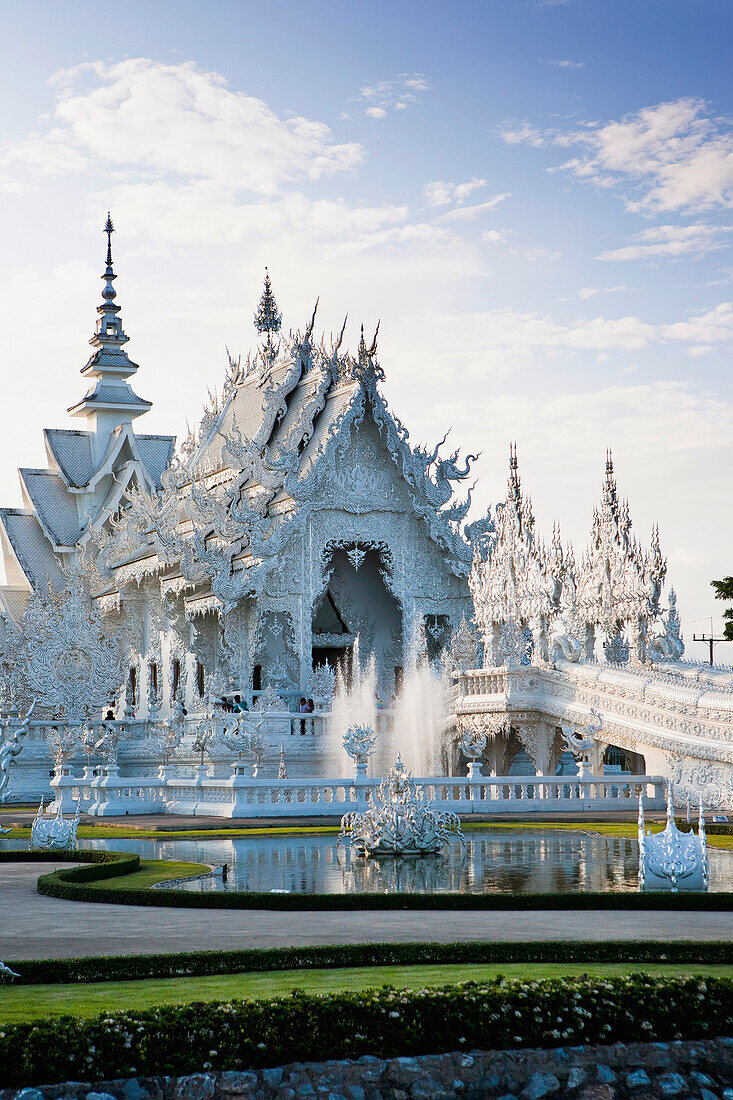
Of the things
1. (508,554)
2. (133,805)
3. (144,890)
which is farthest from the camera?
(508,554)

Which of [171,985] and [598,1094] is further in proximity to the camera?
[171,985]

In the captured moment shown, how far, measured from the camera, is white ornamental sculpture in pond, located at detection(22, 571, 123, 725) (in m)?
39.0

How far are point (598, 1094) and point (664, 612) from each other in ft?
67.8

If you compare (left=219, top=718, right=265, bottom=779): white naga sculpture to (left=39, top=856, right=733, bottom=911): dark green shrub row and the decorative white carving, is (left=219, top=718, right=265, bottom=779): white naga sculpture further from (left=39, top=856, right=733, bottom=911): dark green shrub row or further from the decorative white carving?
(left=39, top=856, right=733, bottom=911): dark green shrub row

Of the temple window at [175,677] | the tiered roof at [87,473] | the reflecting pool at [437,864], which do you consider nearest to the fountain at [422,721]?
the temple window at [175,677]

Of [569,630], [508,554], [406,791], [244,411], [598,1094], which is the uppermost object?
[244,411]

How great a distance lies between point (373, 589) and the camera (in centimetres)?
3431

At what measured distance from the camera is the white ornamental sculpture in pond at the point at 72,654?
39000 mm

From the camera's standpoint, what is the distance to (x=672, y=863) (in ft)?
37.9

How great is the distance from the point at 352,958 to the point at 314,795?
1526cm

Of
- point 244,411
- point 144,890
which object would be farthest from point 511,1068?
point 244,411

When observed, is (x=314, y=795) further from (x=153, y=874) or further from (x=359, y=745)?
(x=153, y=874)

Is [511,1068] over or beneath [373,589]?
beneath

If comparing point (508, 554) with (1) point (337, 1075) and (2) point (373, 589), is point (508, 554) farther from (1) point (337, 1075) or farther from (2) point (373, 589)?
(1) point (337, 1075)
